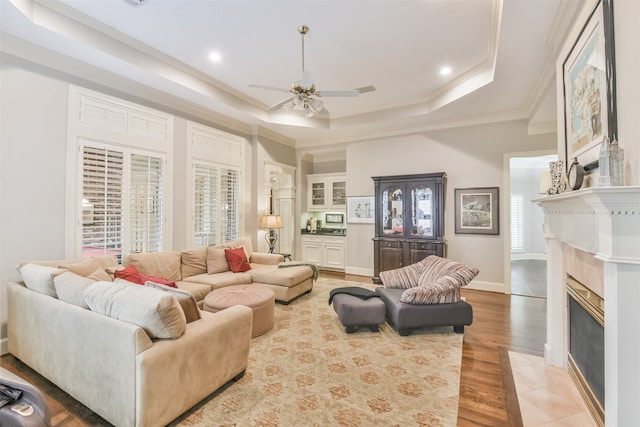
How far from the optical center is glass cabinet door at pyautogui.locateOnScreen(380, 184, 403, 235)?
18.0 feet

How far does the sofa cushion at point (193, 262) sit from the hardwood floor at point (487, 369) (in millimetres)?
1826

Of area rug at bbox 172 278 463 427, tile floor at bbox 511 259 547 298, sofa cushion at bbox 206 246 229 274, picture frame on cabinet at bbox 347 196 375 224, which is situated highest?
picture frame on cabinet at bbox 347 196 375 224

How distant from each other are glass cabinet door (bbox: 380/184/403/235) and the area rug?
95.7 inches

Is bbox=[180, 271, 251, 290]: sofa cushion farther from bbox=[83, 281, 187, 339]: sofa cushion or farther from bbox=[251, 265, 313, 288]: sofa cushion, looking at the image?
bbox=[83, 281, 187, 339]: sofa cushion

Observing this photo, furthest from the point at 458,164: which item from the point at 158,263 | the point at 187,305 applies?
the point at 158,263

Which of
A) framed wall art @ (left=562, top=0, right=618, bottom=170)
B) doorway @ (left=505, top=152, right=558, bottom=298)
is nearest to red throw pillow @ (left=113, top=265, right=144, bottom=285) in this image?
framed wall art @ (left=562, top=0, right=618, bottom=170)

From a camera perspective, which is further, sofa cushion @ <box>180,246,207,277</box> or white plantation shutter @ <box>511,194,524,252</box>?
white plantation shutter @ <box>511,194,524,252</box>

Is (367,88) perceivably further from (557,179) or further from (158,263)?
(158,263)

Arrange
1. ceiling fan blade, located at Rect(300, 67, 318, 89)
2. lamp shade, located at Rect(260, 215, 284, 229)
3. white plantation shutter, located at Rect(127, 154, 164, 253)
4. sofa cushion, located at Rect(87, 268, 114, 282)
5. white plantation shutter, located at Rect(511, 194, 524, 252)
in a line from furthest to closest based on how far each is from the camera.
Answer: white plantation shutter, located at Rect(511, 194, 524, 252) → lamp shade, located at Rect(260, 215, 284, 229) → white plantation shutter, located at Rect(127, 154, 164, 253) → ceiling fan blade, located at Rect(300, 67, 318, 89) → sofa cushion, located at Rect(87, 268, 114, 282)

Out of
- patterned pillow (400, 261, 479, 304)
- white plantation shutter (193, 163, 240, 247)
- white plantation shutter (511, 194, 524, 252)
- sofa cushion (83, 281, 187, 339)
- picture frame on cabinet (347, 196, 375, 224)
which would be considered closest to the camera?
sofa cushion (83, 281, 187, 339)

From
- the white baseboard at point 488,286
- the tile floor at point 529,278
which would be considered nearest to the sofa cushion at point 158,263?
the white baseboard at point 488,286

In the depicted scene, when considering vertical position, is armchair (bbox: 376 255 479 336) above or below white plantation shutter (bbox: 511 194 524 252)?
below

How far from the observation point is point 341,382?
2.34m

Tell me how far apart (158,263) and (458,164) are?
529cm
